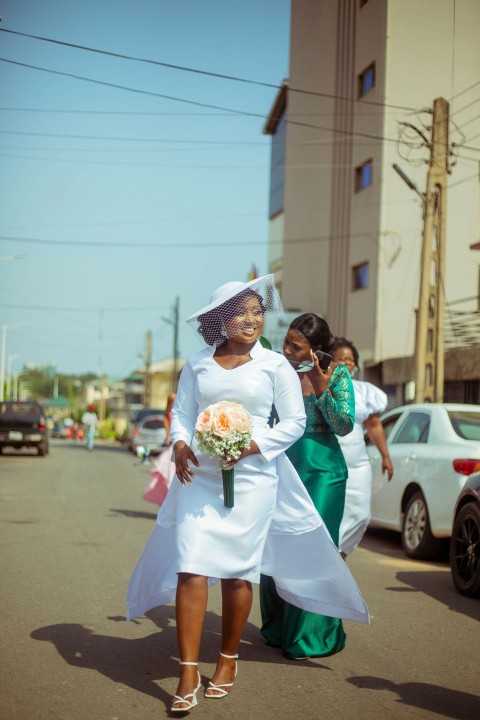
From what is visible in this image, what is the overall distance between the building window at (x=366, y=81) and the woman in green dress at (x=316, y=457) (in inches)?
993

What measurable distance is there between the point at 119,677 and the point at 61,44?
14.1m

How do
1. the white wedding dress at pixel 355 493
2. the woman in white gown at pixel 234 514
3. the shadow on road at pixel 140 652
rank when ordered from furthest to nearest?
the white wedding dress at pixel 355 493 < the shadow on road at pixel 140 652 < the woman in white gown at pixel 234 514

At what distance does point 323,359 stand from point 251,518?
1253 mm

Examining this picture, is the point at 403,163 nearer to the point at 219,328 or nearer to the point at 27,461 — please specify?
the point at 27,461

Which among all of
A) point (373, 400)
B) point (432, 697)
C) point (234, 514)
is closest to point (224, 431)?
point (234, 514)

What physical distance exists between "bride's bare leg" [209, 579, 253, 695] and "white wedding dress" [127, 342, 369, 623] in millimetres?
78

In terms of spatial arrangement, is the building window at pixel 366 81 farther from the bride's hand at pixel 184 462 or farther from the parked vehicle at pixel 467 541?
the bride's hand at pixel 184 462

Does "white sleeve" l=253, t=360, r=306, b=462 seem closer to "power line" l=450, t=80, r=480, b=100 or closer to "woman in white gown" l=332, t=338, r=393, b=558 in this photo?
"woman in white gown" l=332, t=338, r=393, b=558

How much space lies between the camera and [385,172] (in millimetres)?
28312

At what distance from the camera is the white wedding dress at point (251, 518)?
14.9ft

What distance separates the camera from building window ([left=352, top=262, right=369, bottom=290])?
30109mm

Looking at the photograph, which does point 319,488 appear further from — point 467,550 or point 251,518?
point 467,550

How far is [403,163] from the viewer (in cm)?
2833

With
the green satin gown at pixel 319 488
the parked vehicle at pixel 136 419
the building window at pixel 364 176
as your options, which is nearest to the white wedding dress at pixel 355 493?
the green satin gown at pixel 319 488
